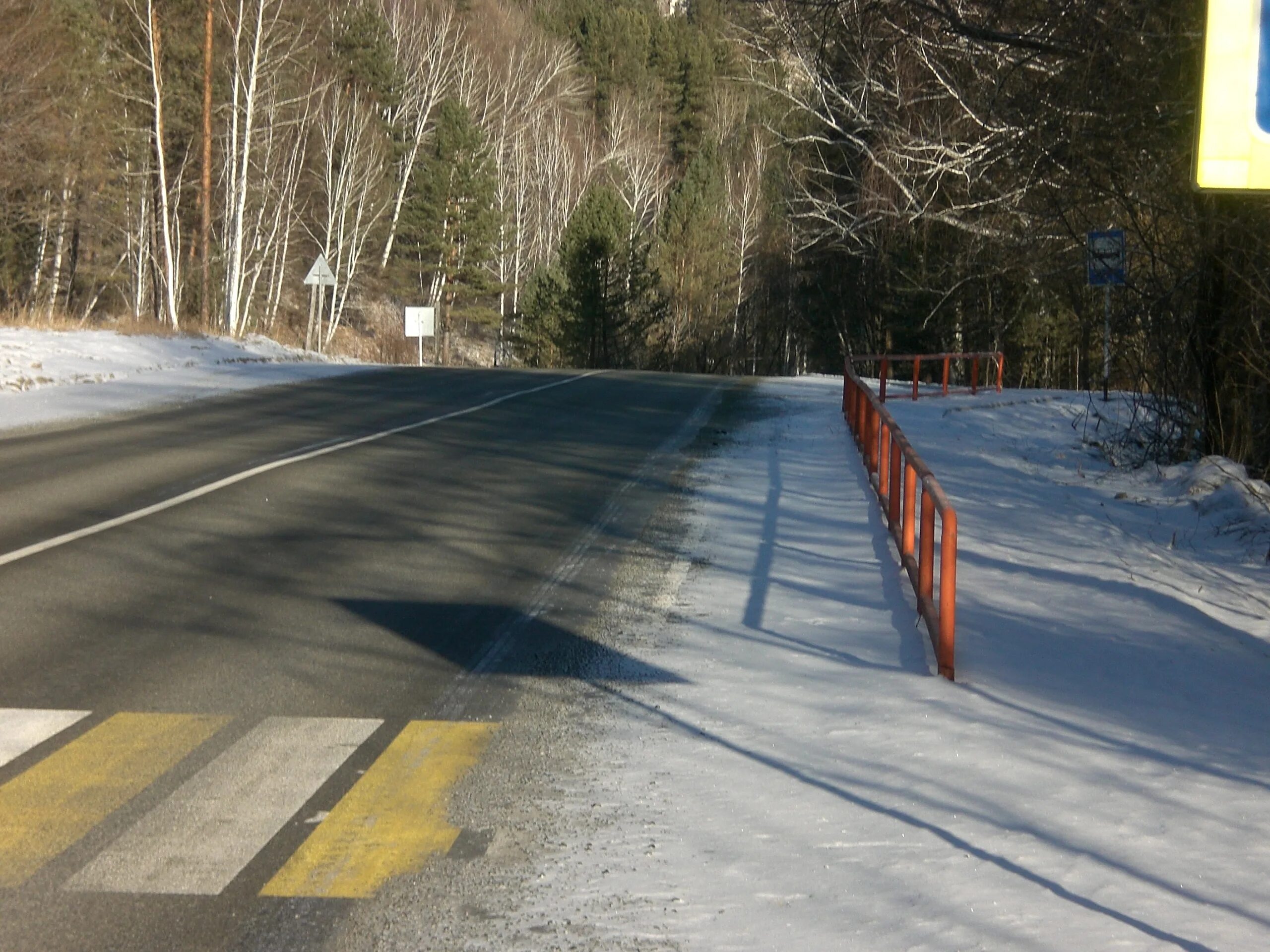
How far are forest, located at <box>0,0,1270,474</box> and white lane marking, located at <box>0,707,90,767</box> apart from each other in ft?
Answer: 16.9

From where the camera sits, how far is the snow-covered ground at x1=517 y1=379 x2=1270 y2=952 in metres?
4.22

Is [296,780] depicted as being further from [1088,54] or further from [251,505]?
[1088,54]

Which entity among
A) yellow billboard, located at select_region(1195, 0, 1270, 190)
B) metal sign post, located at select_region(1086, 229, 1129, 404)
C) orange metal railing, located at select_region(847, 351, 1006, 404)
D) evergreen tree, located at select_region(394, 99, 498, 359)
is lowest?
orange metal railing, located at select_region(847, 351, 1006, 404)

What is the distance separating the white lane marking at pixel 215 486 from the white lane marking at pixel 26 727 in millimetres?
3178

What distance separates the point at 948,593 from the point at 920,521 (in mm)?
2575

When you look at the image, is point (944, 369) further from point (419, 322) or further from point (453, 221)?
point (453, 221)

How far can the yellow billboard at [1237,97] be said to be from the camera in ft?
13.1

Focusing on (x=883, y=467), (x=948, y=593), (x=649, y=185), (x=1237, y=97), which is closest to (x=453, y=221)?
(x=649, y=185)

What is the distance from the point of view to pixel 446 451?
1446 centimetres

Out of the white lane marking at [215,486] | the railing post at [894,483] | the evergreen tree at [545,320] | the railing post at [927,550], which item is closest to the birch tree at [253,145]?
the evergreen tree at [545,320]

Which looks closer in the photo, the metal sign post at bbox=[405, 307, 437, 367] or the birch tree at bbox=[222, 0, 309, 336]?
the birch tree at bbox=[222, 0, 309, 336]

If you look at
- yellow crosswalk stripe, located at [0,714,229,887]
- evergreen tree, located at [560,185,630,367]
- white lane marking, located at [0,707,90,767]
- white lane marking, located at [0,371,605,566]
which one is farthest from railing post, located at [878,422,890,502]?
evergreen tree, located at [560,185,630,367]

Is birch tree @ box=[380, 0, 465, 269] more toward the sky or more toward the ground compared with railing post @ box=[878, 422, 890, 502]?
more toward the sky

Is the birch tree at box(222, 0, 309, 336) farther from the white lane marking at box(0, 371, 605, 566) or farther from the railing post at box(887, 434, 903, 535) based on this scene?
the railing post at box(887, 434, 903, 535)
